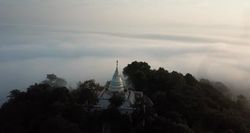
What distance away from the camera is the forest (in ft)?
78.7

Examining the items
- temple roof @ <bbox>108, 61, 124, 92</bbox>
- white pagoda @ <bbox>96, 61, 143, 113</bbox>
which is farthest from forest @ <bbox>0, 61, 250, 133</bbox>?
temple roof @ <bbox>108, 61, 124, 92</bbox>

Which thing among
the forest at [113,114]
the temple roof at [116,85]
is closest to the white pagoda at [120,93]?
the temple roof at [116,85]

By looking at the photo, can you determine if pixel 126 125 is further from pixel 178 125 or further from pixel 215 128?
pixel 215 128

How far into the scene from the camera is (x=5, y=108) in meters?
26.1

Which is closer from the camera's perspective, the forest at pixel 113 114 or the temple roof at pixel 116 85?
the forest at pixel 113 114

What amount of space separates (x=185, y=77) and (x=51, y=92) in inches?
477

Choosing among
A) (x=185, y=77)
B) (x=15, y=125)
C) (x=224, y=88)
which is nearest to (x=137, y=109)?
(x=15, y=125)

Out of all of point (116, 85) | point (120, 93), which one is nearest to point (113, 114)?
point (120, 93)

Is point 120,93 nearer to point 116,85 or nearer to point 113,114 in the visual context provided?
point 116,85

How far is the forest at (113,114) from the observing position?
78.7ft

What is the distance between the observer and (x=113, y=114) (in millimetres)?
24531

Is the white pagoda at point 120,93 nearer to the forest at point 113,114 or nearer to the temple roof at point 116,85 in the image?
the temple roof at point 116,85

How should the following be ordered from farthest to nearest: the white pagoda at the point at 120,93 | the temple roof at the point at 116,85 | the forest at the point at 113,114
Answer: the temple roof at the point at 116,85
the white pagoda at the point at 120,93
the forest at the point at 113,114

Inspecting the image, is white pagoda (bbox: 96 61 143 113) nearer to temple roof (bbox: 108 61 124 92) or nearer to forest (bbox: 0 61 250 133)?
temple roof (bbox: 108 61 124 92)
